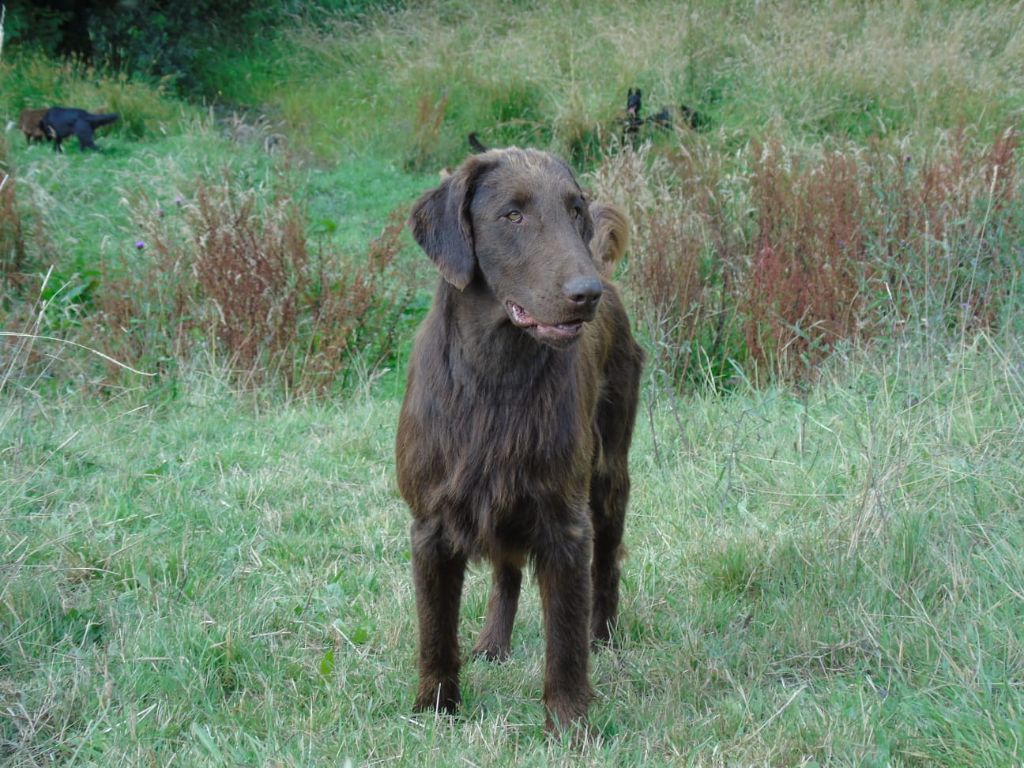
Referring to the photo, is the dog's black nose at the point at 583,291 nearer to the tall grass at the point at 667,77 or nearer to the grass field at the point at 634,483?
the grass field at the point at 634,483

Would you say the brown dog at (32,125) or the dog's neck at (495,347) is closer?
the dog's neck at (495,347)

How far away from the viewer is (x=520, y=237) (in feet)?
9.59

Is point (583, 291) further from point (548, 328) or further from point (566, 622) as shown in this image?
point (566, 622)

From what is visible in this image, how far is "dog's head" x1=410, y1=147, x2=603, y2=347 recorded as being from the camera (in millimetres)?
2758

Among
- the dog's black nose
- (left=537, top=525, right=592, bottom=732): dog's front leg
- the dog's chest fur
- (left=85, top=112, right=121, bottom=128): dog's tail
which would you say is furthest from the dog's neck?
(left=85, top=112, right=121, bottom=128): dog's tail

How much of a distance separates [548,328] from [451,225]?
471 millimetres

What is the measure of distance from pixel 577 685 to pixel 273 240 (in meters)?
4.54

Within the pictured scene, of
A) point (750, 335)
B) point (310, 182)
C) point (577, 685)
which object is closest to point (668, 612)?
point (577, 685)

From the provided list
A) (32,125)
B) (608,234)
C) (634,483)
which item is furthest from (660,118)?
(608,234)

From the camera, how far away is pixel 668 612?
12.3 feet

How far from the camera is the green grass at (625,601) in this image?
285 cm

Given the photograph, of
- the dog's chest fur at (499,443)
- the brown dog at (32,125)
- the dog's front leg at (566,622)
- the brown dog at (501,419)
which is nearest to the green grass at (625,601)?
the dog's front leg at (566,622)

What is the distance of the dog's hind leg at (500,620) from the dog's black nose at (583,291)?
3.87ft

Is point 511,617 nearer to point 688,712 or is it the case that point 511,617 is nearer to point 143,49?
point 688,712
